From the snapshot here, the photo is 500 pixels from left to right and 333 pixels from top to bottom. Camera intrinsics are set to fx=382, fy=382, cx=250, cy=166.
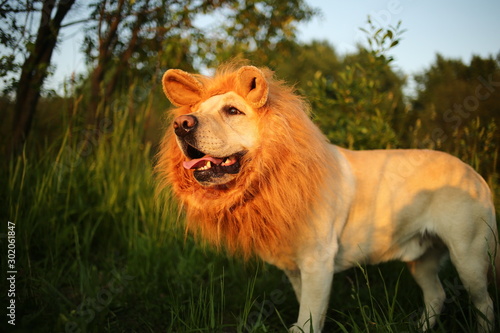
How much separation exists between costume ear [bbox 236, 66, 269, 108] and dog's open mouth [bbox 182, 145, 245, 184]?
350 millimetres

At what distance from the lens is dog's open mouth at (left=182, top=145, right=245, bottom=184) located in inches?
94.7

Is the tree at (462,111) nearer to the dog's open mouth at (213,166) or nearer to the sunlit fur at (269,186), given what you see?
the sunlit fur at (269,186)

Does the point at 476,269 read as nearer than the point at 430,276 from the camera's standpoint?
Yes

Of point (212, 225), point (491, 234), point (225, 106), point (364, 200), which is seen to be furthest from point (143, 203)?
point (491, 234)

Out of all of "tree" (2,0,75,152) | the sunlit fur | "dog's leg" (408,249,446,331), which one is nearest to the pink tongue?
the sunlit fur

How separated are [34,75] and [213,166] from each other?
2.82m

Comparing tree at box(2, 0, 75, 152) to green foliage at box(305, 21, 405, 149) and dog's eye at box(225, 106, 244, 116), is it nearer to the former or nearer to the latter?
dog's eye at box(225, 106, 244, 116)

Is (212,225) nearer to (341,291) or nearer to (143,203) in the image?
(341,291)

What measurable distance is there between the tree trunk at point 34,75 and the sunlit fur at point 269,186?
90.3 inches

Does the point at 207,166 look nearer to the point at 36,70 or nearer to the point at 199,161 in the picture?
the point at 199,161

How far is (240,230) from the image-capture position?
8.42ft

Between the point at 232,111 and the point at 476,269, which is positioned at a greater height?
the point at 232,111

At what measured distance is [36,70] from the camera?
409 centimetres

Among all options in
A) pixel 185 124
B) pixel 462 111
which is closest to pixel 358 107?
pixel 462 111
